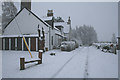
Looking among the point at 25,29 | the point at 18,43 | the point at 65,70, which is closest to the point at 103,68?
the point at 65,70

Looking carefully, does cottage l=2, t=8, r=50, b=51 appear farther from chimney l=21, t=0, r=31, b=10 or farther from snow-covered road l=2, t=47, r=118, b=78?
snow-covered road l=2, t=47, r=118, b=78

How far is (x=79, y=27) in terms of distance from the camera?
2918 inches

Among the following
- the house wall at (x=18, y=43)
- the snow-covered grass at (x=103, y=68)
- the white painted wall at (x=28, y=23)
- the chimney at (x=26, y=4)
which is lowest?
the snow-covered grass at (x=103, y=68)

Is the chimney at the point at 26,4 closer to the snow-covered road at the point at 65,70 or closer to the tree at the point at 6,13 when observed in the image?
the tree at the point at 6,13

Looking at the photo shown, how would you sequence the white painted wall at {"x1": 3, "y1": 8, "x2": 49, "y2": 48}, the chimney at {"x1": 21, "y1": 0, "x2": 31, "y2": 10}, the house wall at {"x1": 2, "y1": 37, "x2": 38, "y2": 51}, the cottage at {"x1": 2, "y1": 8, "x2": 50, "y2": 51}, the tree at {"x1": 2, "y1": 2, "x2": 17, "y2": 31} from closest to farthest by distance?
the house wall at {"x1": 2, "y1": 37, "x2": 38, "y2": 51}
the cottage at {"x1": 2, "y1": 8, "x2": 50, "y2": 51}
the white painted wall at {"x1": 3, "y1": 8, "x2": 49, "y2": 48}
the chimney at {"x1": 21, "y1": 0, "x2": 31, "y2": 10}
the tree at {"x1": 2, "y1": 2, "x2": 17, "y2": 31}

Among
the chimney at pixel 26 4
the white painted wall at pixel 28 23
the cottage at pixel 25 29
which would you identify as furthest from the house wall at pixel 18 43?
the chimney at pixel 26 4

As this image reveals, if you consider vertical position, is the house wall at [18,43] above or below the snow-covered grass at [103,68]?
above

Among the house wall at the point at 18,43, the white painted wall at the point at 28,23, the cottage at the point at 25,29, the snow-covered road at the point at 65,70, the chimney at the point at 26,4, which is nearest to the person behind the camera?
the snow-covered road at the point at 65,70

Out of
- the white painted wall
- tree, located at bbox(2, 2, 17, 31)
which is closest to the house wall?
the white painted wall

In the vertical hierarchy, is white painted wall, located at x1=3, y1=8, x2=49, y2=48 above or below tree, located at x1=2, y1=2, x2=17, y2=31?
below

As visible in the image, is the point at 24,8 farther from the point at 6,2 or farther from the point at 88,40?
the point at 88,40

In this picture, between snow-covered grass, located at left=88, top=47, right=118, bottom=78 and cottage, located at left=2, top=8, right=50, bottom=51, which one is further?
cottage, located at left=2, top=8, right=50, bottom=51

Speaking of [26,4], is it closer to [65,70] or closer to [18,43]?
[18,43]

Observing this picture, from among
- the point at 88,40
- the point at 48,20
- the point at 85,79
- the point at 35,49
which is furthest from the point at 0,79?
the point at 88,40
